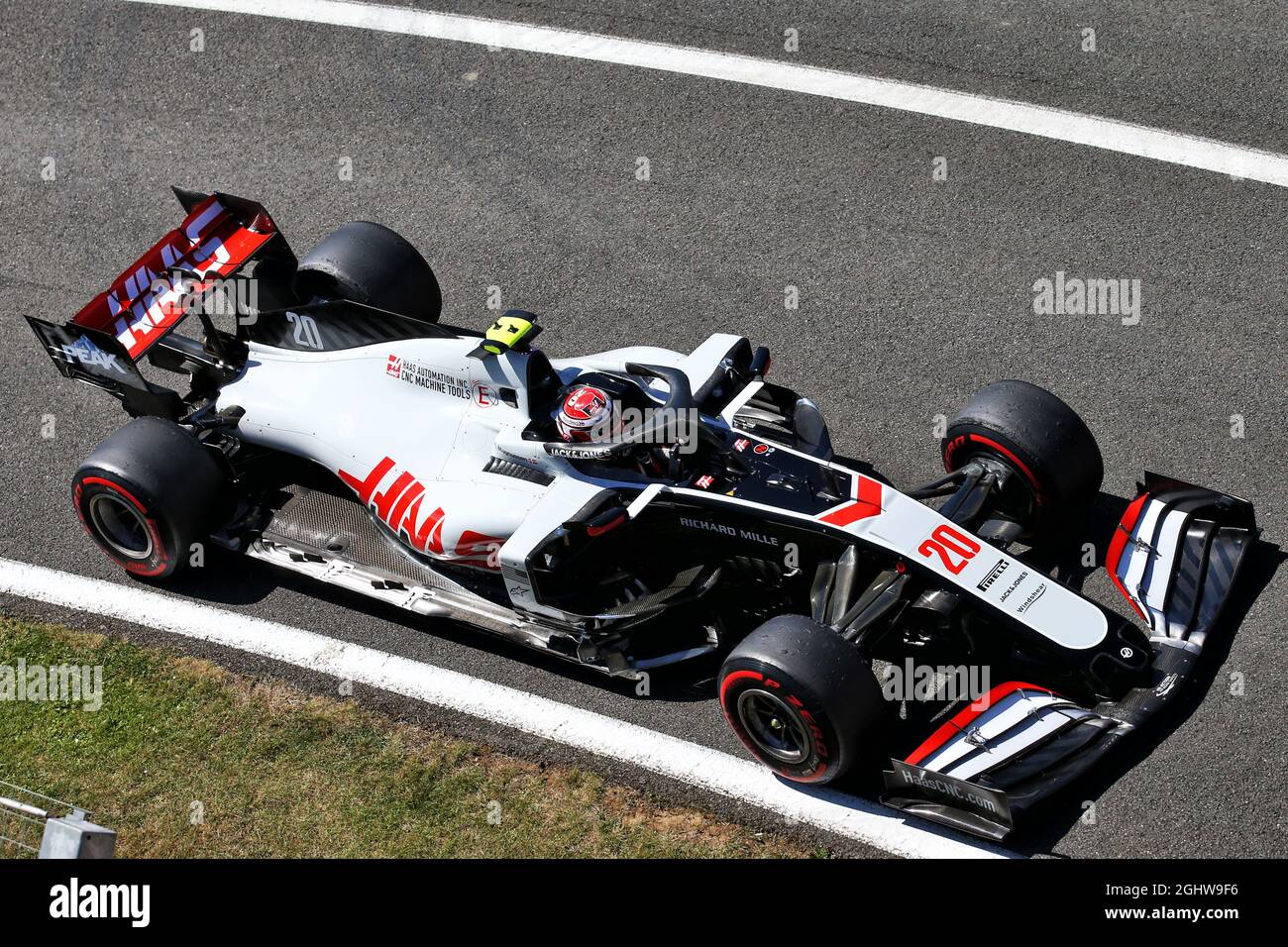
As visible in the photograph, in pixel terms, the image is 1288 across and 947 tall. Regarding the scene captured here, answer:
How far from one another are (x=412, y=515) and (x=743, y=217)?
176 inches

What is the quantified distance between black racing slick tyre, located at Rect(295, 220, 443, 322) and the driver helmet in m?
2.14

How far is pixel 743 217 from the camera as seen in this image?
12.0m

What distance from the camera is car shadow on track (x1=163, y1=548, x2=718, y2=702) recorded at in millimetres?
8492

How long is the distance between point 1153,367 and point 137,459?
22.6ft

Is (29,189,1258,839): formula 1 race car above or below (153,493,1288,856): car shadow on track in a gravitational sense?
above

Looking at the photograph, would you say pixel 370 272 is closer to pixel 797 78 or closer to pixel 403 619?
pixel 403 619

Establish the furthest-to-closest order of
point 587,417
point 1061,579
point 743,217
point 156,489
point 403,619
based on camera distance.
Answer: point 743,217 < point 403,619 < point 156,489 < point 1061,579 < point 587,417

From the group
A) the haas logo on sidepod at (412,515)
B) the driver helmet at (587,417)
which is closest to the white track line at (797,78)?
the driver helmet at (587,417)

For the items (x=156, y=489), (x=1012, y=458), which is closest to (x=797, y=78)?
(x=1012, y=458)

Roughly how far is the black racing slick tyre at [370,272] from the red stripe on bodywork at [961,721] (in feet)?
15.6

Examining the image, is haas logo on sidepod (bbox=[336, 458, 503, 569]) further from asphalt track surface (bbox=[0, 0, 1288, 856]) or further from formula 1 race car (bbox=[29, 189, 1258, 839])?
asphalt track surface (bbox=[0, 0, 1288, 856])

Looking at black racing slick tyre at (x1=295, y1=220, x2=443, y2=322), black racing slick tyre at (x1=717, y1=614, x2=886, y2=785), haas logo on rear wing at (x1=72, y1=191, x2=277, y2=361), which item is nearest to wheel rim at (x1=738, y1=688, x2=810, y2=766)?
black racing slick tyre at (x1=717, y1=614, x2=886, y2=785)

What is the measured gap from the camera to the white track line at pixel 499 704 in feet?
25.3

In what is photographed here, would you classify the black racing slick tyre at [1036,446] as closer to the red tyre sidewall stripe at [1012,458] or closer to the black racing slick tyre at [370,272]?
the red tyre sidewall stripe at [1012,458]
